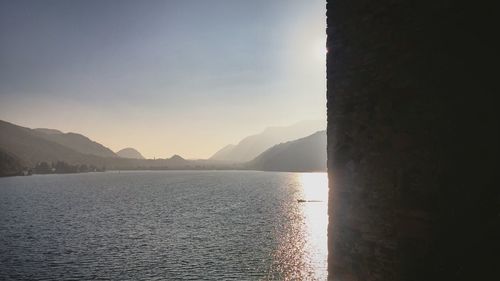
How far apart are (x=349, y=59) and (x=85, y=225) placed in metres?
67.1

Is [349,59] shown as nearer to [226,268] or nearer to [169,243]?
[226,268]

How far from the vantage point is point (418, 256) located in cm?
575

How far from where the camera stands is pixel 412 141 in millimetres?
5938

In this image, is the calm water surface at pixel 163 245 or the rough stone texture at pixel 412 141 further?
the calm water surface at pixel 163 245

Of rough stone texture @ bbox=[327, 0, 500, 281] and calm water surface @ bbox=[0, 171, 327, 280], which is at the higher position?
Result: rough stone texture @ bbox=[327, 0, 500, 281]

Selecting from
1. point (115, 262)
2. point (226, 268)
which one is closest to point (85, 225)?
point (115, 262)

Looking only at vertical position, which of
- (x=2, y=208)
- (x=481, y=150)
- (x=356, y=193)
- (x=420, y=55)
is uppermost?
(x=420, y=55)

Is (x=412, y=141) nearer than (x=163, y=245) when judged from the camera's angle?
Yes

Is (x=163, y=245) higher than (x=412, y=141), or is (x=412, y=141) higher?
(x=412, y=141)

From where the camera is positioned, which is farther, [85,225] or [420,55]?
[85,225]

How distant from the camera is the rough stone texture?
16.8ft

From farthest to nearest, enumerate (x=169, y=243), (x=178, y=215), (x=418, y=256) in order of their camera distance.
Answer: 1. (x=178, y=215)
2. (x=169, y=243)
3. (x=418, y=256)

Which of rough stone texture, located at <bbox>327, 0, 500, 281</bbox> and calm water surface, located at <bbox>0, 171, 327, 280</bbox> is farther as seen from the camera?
calm water surface, located at <bbox>0, 171, 327, 280</bbox>

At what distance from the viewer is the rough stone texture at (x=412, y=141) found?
512 centimetres
